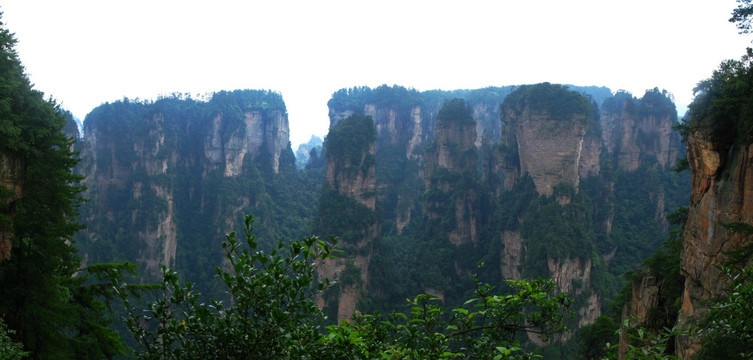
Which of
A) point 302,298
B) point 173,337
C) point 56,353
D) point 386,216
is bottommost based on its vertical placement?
A: point 386,216

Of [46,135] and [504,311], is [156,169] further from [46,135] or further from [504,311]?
[504,311]

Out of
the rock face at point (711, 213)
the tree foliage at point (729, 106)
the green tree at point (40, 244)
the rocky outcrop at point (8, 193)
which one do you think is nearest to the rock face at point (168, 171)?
the green tree at point (40, 244)

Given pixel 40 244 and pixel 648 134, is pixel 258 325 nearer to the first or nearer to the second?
pixel 40 244

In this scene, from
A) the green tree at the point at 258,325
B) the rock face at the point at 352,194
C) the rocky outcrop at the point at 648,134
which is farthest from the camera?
the rocky outcrop at the point at 648,134

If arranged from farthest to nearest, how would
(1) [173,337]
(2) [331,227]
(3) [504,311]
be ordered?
1. (2) [331,227]
2. (3) [504,311]
3. (1) [173,337]

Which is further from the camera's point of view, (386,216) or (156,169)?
(386,216)

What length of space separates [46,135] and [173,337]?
836 cm

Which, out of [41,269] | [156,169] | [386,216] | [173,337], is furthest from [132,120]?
[173,337]

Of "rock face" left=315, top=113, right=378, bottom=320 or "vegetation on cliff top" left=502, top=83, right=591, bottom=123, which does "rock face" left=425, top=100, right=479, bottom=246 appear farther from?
"vegetation on cliff top" left=502, top=83, right=591, bottom=123

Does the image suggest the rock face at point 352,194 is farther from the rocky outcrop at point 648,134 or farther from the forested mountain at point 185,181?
the rocky outcrop at point 648,134

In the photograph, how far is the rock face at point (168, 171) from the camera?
45375 mm

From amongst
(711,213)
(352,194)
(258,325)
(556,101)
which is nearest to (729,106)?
(711,213)

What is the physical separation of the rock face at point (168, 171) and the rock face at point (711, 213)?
43234mm

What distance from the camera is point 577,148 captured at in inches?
1233
